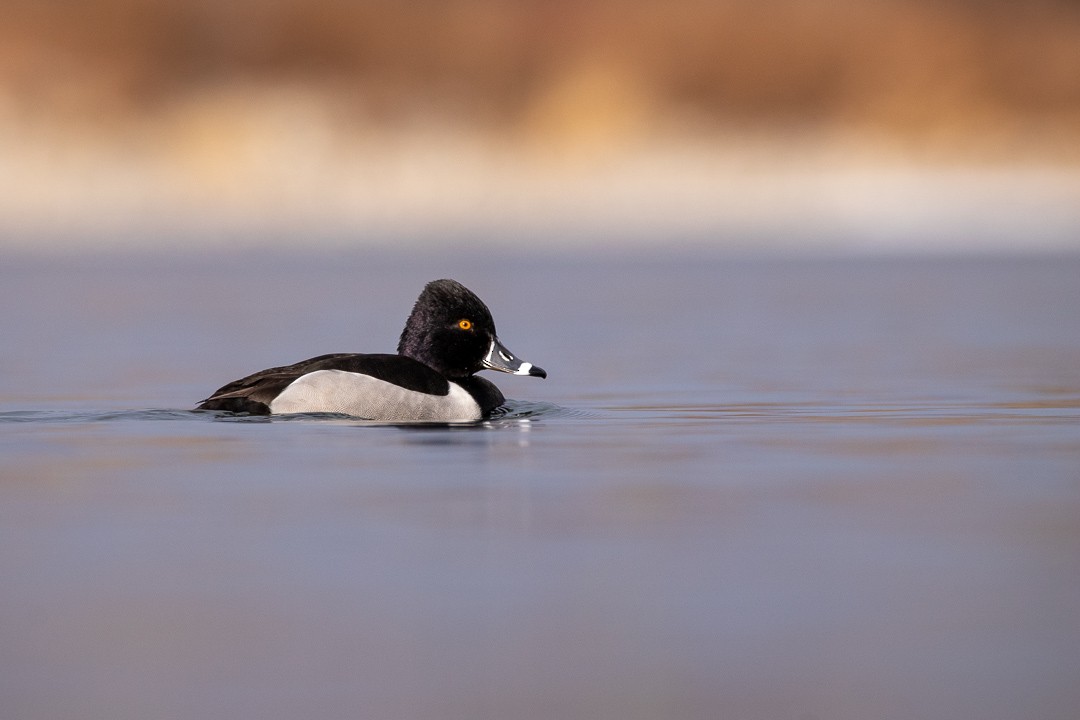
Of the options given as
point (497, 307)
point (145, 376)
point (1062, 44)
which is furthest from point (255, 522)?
point (1062, 44)

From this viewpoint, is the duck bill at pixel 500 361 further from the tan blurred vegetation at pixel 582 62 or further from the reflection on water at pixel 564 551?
the tan blurred vegetation at pixel 582 62

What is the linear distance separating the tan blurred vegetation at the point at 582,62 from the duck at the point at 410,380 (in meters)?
47.4

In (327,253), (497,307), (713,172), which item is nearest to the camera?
(497,307)

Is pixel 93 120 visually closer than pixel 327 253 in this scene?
No

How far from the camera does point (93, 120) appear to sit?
2240 inches

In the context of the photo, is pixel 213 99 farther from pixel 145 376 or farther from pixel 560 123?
pixel 145 376

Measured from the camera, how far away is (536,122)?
59125mm

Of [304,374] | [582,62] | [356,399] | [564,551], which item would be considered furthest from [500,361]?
[582,62]

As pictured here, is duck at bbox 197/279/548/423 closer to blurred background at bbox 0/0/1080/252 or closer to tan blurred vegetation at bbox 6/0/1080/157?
blurred background at bbox 0/0/1080/252

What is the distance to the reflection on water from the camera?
15.4 feet

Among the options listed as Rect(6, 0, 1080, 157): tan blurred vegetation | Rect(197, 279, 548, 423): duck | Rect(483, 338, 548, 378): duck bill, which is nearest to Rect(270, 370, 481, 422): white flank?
Rect(197, 279, 548, 423): duck

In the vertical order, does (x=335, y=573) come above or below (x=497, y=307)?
below

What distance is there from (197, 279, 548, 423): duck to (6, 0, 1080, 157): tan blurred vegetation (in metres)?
47.4

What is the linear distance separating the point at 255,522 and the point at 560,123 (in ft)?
173
